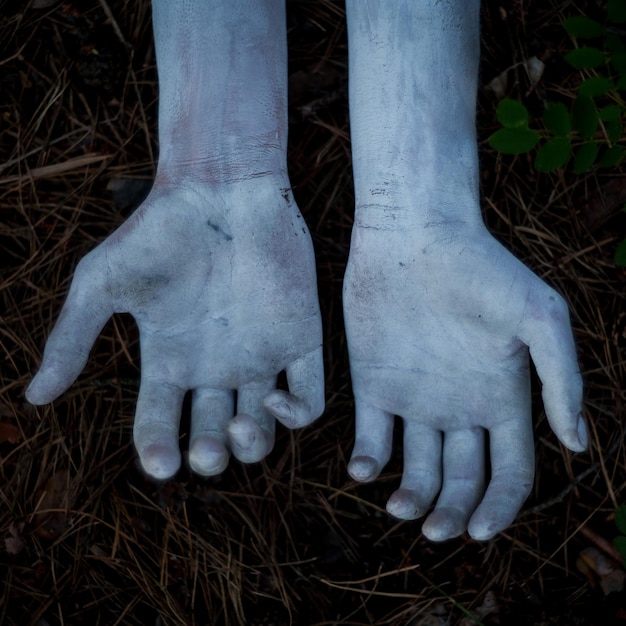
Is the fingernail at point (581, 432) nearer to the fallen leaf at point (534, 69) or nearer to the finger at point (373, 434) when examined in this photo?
the finger at point (373, 434)

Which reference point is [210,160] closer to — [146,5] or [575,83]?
[146,5]

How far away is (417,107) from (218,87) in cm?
58

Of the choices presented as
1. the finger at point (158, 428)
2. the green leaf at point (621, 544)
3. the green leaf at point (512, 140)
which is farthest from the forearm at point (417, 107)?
the green leaf at point (621, 544)

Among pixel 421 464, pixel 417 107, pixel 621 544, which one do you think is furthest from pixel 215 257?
pixel 621 544

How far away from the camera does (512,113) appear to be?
1.60 meters

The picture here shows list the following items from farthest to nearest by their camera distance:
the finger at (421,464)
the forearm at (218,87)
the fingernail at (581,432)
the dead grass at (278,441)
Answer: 1. the dead grass at (278,441)
2. the forearm at (218,87)
3. the finger at (421,464)
4. the fingernail at (581,432)

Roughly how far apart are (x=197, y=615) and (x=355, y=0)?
6.36ft

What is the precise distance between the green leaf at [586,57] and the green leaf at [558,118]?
0.12 meters

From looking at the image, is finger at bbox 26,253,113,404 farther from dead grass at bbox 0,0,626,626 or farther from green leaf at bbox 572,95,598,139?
green leaf at bbox 572,95,598,139

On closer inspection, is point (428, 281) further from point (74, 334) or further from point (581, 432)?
point (74, 334)

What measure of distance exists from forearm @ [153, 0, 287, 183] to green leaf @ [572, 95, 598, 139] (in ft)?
2.77

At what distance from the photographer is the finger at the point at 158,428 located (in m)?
1.59

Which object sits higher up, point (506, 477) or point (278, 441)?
point (506, 477)

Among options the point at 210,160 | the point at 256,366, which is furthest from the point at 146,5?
the point at 256,366
